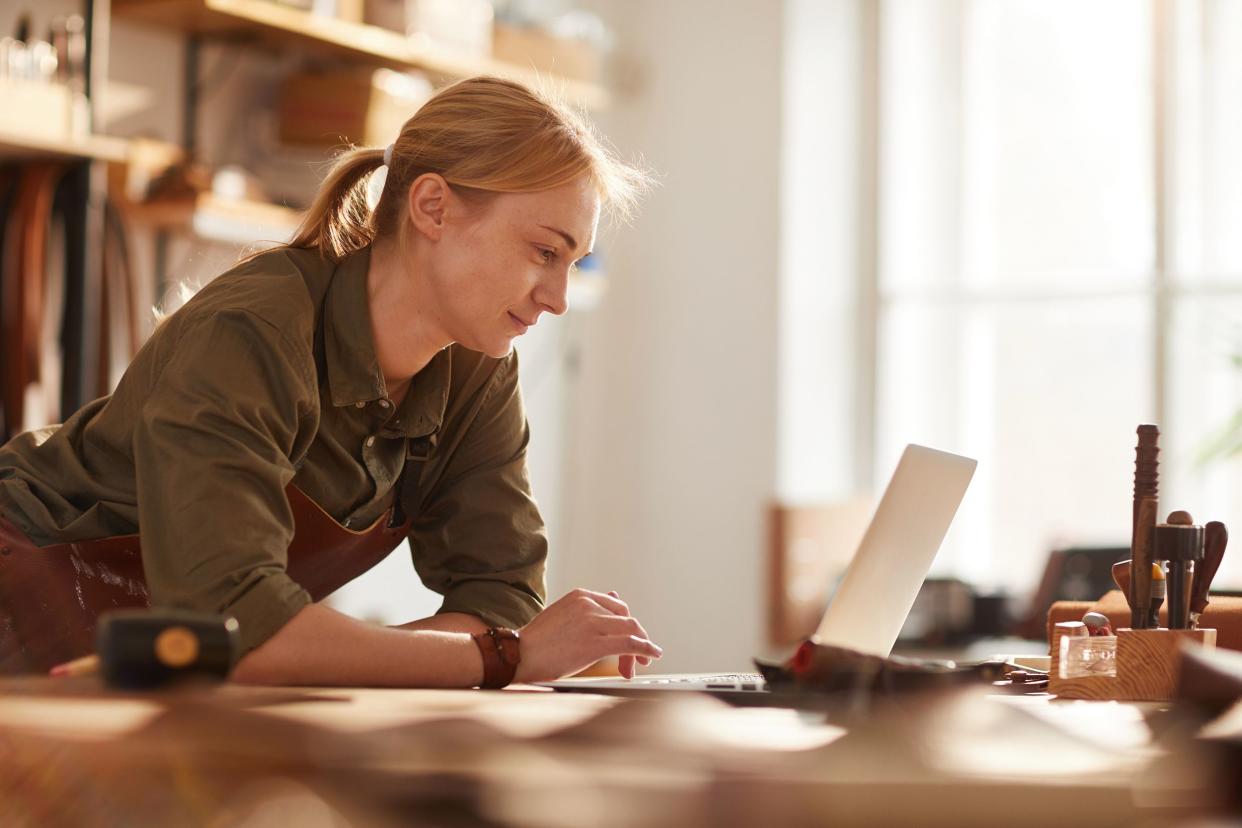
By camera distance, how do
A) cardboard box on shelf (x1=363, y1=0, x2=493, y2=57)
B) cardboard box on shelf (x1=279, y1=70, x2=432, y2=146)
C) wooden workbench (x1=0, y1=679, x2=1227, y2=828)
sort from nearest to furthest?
wooden workbench (x1=0, y1=679, x2=1227, y2=828) → cardboard box on shelf (x1=279, y1=70, x2=432, y2=146) → cardboard box on shelf (x1=363, y1=0, x2=493, y2=57)

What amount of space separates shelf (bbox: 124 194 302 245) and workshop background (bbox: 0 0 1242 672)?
831 mm

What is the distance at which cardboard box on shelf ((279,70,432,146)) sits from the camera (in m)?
3.79

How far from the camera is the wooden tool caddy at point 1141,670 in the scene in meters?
1.43

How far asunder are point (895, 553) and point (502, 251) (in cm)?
62

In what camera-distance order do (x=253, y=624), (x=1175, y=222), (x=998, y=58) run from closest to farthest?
(x=253, y=624) → (x=1175, y=222) → (x=998, y=58)

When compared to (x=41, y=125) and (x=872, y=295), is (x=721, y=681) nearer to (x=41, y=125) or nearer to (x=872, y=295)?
(x=41, y=125)

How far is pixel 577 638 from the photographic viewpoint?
5.08 ft

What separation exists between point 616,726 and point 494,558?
0.91 metres

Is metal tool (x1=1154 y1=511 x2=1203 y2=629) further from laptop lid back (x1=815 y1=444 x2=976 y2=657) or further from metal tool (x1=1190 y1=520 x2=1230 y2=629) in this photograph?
laptop lid back (x1=815 y1=444 x2=976 y2=657)

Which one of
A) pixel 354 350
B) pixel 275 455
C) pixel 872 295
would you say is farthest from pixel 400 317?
pixel 872 295

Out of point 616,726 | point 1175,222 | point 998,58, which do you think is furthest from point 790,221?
point 616,726

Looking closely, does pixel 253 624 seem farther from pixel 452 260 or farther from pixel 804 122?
pixel 804 122

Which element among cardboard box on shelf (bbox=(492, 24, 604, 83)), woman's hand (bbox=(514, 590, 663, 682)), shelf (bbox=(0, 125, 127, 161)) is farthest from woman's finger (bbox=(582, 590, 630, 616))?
cardboard box on shelf (bbox=(492, 24, 604, 83))

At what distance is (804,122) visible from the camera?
496 cm
